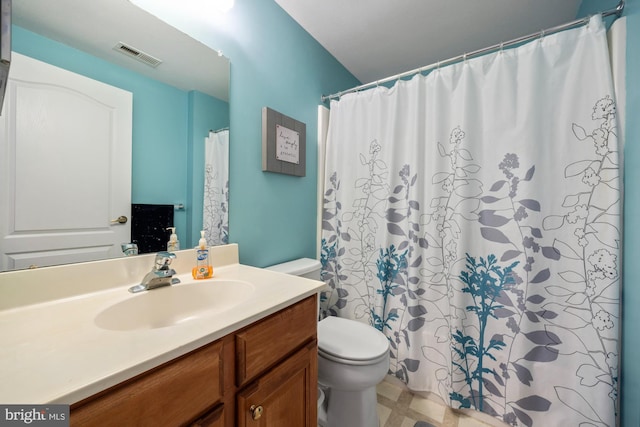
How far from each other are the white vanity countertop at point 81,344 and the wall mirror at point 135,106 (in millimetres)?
182

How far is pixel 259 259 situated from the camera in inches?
54.4

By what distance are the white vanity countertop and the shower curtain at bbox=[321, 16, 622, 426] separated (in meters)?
0.95

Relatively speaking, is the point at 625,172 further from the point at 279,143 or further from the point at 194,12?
the point at 194,12

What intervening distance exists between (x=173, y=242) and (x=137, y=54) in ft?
2.38

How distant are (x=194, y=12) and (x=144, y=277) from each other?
114 centimetres

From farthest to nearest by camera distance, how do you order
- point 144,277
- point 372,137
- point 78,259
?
point 372,137
point 144,277
point 78,259

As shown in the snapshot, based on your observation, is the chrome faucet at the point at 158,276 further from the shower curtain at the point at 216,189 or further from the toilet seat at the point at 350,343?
the toilet seat at the point at 350,343

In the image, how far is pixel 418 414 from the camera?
1.33 meters

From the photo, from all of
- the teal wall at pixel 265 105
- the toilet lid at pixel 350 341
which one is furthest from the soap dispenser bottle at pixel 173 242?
the toilet lid at pixel 350 341

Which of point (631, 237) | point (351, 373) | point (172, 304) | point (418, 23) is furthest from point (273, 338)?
point (418, 23)

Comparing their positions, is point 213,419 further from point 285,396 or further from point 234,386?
point 285,396

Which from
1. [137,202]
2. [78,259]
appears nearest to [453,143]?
[137,202]

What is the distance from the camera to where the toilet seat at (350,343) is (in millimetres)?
1087

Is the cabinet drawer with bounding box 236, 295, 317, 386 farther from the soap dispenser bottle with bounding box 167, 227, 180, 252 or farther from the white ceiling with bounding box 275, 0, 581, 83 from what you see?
the white ceiling with bounding box 275, 0, 581, 83
